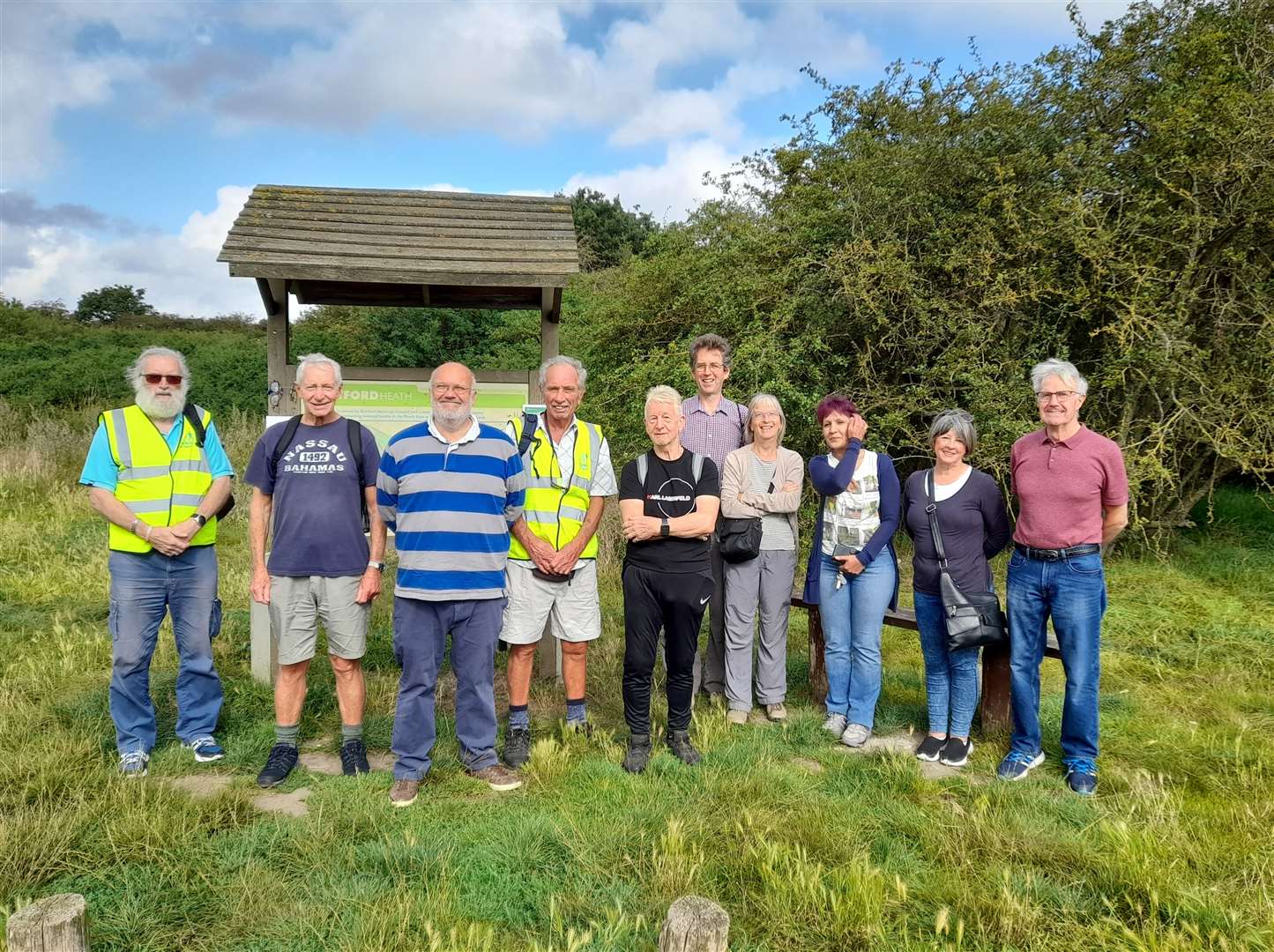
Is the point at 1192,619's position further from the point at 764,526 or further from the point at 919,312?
the point at 764,526

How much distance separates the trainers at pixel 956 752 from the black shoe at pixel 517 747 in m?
2.35

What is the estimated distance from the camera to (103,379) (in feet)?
68.8

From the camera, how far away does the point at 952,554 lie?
4.49 metres

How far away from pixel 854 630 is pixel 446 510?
2.55m

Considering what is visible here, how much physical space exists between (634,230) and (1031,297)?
2484 centimetres

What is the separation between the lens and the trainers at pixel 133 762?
4.17m

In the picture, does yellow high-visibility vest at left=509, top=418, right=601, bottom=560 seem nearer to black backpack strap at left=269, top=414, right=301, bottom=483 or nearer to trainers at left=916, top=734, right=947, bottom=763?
black backpack strap at left=269, top=414, right=301, bottom=483

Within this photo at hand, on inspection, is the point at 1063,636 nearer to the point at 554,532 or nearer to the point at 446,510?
the point at 554,532

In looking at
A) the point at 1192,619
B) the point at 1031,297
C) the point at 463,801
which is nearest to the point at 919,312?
the point at 1031,297

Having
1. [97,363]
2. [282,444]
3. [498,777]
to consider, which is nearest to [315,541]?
[282,444]

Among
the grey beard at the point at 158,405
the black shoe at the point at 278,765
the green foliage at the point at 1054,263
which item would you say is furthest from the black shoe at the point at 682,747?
the green foliage at the point at 1054,263

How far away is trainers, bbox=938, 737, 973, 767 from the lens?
448 centimetres

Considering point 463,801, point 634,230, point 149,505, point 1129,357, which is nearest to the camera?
Result: point 463,801

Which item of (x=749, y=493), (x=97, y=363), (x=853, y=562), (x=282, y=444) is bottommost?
(x=853, y=562)
